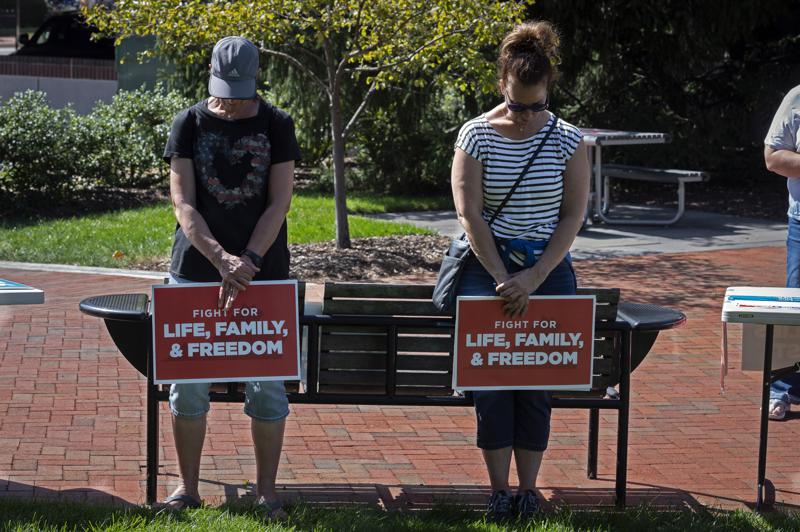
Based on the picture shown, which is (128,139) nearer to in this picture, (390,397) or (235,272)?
(390,397)

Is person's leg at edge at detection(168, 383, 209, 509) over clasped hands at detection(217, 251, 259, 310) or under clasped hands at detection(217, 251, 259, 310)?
under

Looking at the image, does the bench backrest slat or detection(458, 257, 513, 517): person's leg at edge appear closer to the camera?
detection(458, 257, 513, 517): person's leg at edge

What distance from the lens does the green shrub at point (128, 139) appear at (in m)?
13.8

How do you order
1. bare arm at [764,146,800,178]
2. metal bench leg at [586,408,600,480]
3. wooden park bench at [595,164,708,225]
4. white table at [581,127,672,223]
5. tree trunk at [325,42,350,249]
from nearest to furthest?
metal bench leg at [586,408,600,480] → bare arm at [764,146,800,178] → tree trunk at [325,42,350,249] → white table at [581,127,672,223] → wooden park bench at [595,164,708,225]

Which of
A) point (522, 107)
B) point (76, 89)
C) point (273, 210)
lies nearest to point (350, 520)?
point (273, 210)

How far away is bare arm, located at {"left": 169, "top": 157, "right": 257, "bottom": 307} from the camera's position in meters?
4.20

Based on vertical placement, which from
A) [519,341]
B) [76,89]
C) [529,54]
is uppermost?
[76,89]

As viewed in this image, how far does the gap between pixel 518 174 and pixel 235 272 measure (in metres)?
1.10

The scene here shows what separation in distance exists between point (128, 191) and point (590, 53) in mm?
6363

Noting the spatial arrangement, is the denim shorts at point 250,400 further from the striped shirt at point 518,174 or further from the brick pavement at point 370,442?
the striped shirt at point 518,174

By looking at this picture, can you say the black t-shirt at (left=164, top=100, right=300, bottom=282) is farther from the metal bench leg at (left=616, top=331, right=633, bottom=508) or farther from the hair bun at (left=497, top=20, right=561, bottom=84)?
the metal bench leg at (left=616, top=331, right=633, bottom=508)

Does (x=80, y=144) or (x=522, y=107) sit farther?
(x=80, y=144)

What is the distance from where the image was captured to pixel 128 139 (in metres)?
14.4

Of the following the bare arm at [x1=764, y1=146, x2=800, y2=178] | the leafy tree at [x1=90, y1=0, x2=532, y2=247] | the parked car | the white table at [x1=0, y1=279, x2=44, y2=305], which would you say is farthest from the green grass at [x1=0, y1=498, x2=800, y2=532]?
the parked car
